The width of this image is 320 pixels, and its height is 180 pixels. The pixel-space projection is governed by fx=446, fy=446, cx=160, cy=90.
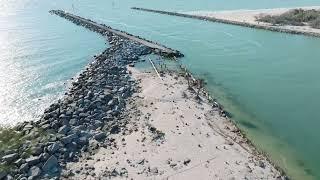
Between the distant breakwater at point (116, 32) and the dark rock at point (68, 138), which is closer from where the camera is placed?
the dark rock at point (68, 138)

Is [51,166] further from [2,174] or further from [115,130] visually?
[115,130]

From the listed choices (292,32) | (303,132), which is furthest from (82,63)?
(292,32)

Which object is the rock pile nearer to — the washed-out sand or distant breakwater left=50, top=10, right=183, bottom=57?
the washed-out sand

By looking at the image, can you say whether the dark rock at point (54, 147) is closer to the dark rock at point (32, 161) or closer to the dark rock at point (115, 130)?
the dark rock at point (32, 161)

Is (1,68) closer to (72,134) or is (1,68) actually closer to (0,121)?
(0,121)

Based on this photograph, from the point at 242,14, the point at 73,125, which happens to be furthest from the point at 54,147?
the point at 242,14

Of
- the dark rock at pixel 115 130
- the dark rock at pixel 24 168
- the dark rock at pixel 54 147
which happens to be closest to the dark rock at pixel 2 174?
the dark rock at pixel 24 168
